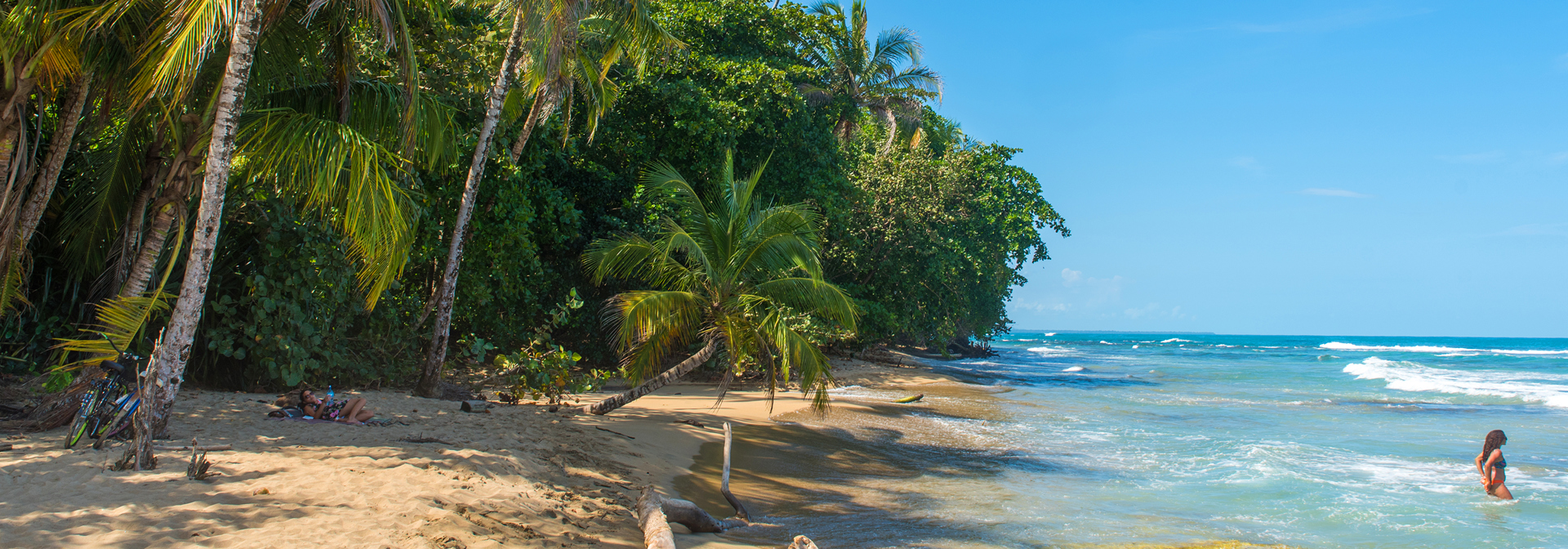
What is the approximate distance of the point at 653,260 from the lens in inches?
398

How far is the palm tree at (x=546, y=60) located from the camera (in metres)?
8.34

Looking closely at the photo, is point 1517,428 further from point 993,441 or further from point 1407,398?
point 993,441

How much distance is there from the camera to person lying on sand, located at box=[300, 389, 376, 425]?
277 inches

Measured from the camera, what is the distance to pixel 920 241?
21.2m

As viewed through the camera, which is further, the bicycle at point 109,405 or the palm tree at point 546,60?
the palm tree at point 546,60

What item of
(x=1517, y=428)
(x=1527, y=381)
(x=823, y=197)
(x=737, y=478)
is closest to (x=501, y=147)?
(x=737, y=478)

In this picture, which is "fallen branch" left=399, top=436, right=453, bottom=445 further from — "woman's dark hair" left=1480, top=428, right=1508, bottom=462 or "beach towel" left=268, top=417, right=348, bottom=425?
"woman's dark hair" left=1480, top=428, right=1508, bottom=462

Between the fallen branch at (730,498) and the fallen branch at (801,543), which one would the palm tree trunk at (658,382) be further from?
the fallen branch at (801,543)

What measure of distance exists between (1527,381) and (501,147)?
3484cm

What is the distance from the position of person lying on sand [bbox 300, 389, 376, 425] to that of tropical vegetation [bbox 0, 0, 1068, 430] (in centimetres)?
109

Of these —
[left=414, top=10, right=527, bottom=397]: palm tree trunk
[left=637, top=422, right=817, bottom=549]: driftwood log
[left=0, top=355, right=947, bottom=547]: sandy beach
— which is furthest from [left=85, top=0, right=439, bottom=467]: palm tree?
[left=637, top=422, right=817, bottom=549]: driftwood log

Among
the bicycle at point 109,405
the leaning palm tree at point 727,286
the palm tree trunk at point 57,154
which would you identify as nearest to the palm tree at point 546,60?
the leaning palm tree at point 727,286

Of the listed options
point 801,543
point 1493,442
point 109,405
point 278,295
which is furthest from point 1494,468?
point 278,295

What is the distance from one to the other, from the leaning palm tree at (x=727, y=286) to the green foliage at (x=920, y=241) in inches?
381
